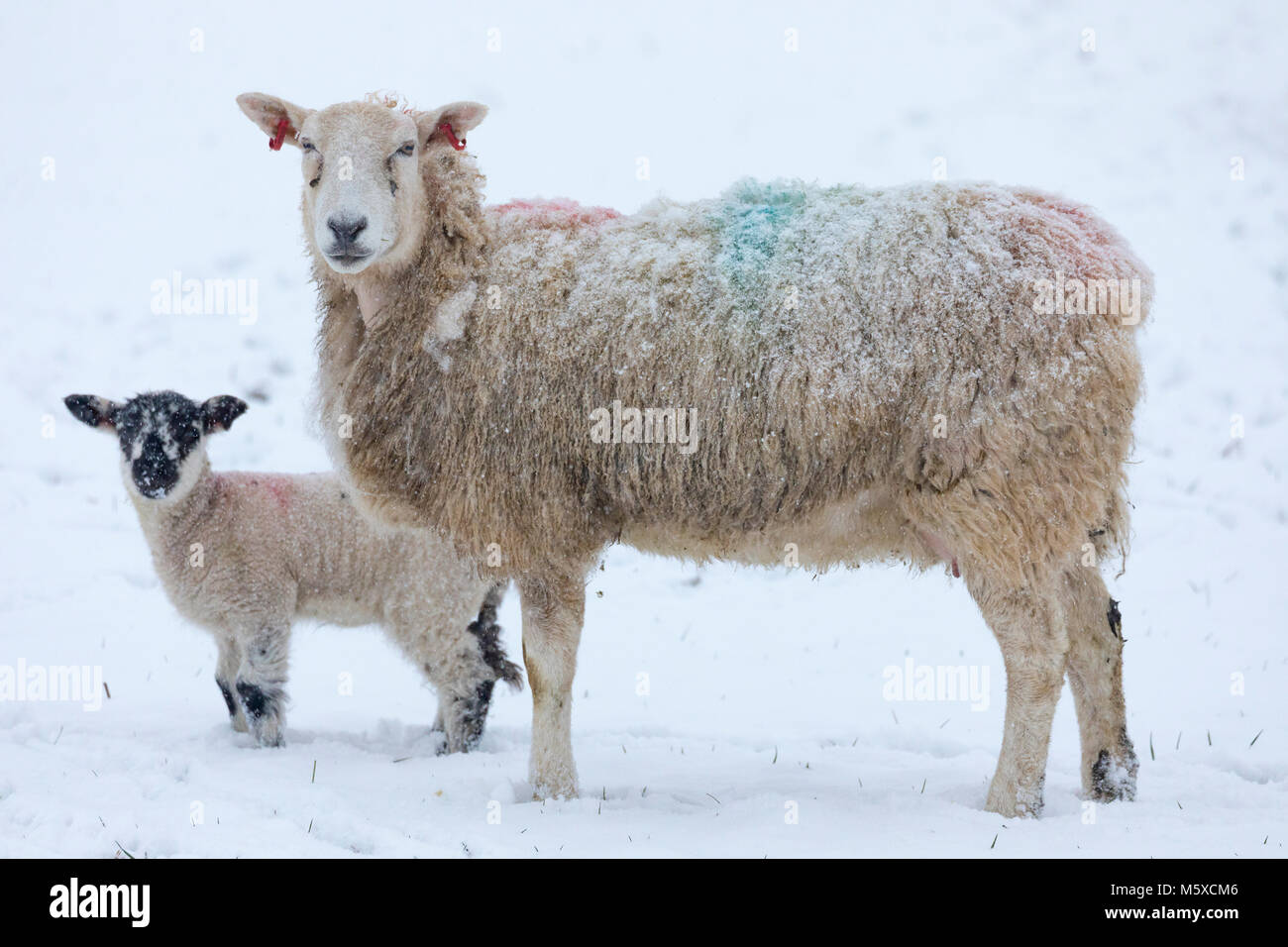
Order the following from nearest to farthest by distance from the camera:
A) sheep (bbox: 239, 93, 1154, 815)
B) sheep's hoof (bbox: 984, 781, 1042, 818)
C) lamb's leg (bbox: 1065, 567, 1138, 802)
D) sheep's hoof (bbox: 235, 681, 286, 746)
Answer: sheep (bbox: 239, 93, 1154, 815) → sheep's hoof (bbox: 984, 781, 1042, 818) → lamb's leg (bbox: 1065, 567, 1138, 802) → sheep's hoof (bbox: 235, 681, 286, 746)

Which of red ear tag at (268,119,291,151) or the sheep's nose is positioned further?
red ear tag at (268,119,291,151)

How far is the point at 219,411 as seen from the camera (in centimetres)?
635

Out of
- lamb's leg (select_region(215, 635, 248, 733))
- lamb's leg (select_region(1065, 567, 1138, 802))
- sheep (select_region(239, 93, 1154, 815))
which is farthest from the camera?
lamb's leg (select_region(215, 635, 248, 733))

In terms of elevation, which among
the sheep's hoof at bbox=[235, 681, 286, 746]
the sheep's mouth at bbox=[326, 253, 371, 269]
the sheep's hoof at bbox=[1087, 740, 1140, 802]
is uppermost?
the sheep's mouth at bbox=[326, 253, 371, 269]

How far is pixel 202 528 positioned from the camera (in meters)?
6.25

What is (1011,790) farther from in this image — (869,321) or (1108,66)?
(1108,66)

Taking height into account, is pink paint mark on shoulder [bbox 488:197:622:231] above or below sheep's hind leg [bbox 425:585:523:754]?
above

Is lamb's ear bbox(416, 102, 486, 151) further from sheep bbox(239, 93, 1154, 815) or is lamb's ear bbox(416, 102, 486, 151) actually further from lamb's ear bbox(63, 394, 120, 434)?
lamb's ear bbox(63, 394, 120, 434)

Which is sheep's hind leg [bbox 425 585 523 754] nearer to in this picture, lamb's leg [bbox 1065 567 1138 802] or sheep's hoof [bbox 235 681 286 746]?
sheep's hoof [bbox 235 681 286 746]

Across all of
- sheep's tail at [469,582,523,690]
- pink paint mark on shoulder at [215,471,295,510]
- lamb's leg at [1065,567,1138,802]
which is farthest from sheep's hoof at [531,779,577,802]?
pink paint mark on shoulder at [215,471,295,510]

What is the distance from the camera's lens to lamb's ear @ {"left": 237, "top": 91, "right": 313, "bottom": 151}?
492cm

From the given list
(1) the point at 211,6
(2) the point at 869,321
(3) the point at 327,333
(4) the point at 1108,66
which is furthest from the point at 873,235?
(1) the point at 211,6

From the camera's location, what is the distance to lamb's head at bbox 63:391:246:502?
604 cm
